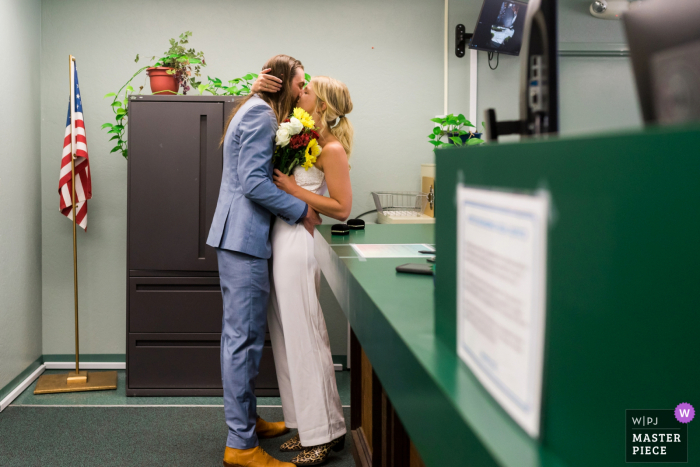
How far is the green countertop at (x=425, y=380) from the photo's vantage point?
0.53m

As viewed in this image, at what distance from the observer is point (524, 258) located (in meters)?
0.54

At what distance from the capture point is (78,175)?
3443 mm

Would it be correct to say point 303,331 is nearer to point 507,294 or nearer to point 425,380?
point 425,380

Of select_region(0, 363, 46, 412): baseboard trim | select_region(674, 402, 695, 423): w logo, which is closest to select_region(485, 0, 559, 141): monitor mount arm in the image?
select_region(674, 402, 695, 423): w logo

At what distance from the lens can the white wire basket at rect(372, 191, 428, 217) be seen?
3568mm

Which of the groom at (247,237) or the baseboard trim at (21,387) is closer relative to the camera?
the groom at (247,237)

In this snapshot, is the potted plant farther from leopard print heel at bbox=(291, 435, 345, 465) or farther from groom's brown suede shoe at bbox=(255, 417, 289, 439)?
leopard print heel at bbox=(291, 435, 345, 465)

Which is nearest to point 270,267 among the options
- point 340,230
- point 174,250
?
point 340,230

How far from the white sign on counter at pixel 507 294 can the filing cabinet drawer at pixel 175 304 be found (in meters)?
2.73

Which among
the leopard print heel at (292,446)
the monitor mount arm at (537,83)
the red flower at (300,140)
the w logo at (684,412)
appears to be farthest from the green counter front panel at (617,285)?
the leopard print heel at (292,446)

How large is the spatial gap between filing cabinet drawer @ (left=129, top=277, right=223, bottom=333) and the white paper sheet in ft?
5.05

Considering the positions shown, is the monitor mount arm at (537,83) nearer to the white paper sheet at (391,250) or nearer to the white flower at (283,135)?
the white paper sheet at (391,250)

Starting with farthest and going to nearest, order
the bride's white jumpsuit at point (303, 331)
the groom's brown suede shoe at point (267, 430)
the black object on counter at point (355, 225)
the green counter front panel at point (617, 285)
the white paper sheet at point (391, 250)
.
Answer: the groom's brown suede shoe at point (267, 430) < the black object on counter at point (355, 225) < the bride's white jumpsuit at point (303, 331) < the white paper sheet at point (391, 250) < the green counter front panel at point (617, 285)

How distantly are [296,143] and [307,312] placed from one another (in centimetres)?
68
